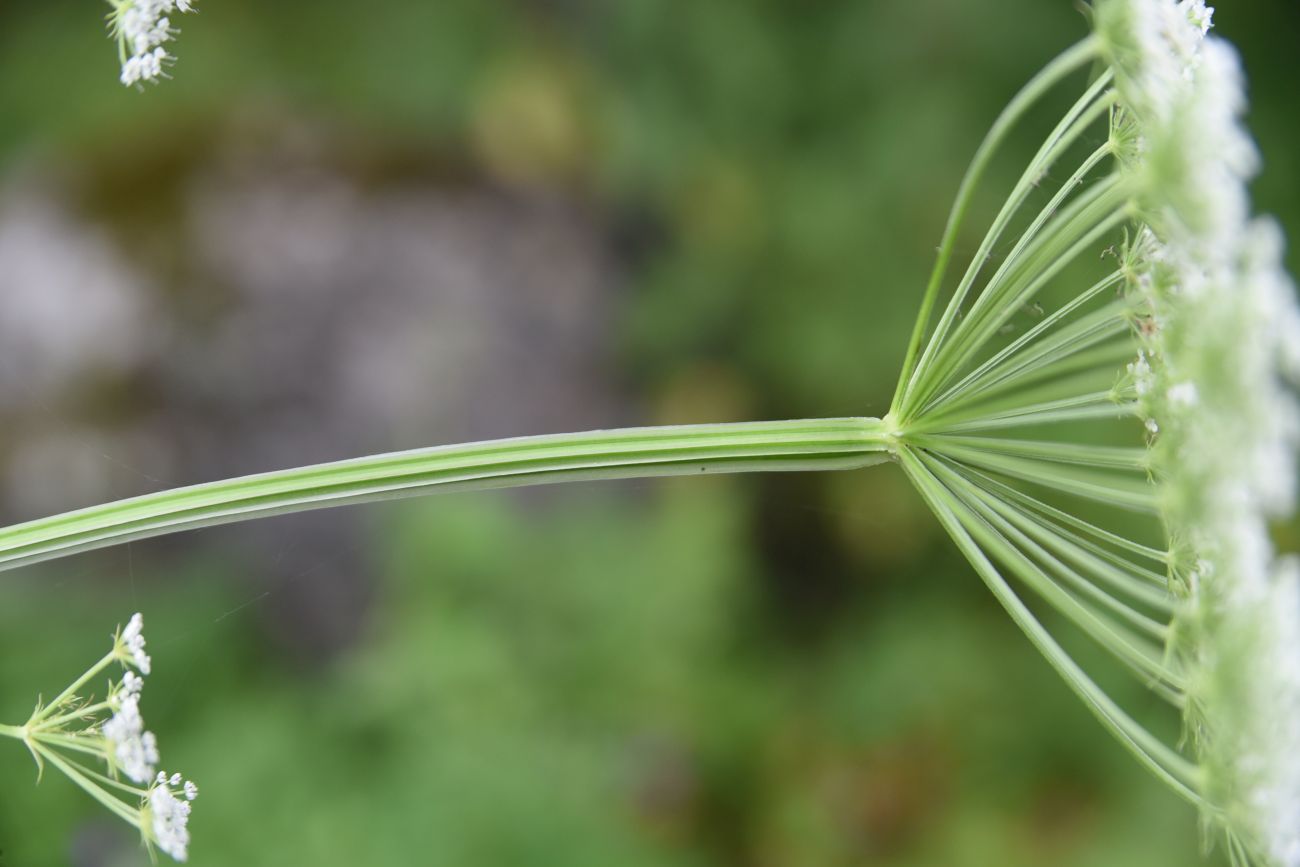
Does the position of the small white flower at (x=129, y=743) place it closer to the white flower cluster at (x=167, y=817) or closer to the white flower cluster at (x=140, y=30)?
the white flower cluster at (x=167, y=817)

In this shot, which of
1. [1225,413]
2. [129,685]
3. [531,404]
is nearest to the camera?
[1225,413]

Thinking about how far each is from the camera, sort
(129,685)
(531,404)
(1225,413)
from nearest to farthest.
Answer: (1225,413), (129,685), (531,404)

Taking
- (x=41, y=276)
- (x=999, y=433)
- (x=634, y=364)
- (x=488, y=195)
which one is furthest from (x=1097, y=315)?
(x=41, y=276)

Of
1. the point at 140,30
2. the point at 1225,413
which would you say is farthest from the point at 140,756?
the point at 1225,413

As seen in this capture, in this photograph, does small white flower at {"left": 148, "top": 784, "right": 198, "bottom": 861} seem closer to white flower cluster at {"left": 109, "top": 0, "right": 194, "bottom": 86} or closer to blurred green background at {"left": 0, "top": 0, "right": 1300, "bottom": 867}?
white flower cluster at {"left": 109, "top": 0, "right": 194, "bottom": 86}

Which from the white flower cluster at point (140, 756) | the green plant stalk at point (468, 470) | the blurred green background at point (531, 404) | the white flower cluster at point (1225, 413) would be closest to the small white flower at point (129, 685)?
the white flower cluster at point (140, 756)

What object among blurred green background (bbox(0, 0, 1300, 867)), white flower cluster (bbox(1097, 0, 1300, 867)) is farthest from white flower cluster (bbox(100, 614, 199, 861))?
blurred green background (bbox(0, 0, 1300, 867))

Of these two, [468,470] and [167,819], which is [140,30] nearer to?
[468,470]
